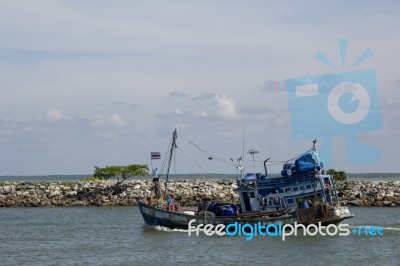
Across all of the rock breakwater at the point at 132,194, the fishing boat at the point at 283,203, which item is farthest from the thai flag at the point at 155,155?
the rock breakwater at the point at 132,194

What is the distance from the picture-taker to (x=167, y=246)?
45.6 meters

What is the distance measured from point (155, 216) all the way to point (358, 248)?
15.9m

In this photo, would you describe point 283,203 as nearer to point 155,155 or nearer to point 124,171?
point 155,155

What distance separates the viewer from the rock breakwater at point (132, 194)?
75.6 metres

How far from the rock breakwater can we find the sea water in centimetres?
1591

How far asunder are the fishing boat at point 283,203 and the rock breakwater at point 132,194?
73.9 feet

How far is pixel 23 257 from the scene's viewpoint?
42094 mm

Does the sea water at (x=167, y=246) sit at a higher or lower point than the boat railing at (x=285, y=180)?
lower

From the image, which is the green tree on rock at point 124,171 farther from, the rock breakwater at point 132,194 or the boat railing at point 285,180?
the boat railing at point 285,180

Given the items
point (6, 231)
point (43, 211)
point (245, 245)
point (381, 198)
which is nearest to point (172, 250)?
point (245, 245)

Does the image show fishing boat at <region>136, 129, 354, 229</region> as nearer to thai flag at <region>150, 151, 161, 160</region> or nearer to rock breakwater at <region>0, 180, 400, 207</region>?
thai flag at <region>150, 151, 161, 160</region>

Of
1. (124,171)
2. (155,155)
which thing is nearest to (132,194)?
(124,171)

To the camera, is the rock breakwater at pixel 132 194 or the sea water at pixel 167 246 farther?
the rock breakwater at pixel 132 194

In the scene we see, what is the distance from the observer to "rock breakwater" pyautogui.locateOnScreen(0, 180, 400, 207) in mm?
75619
